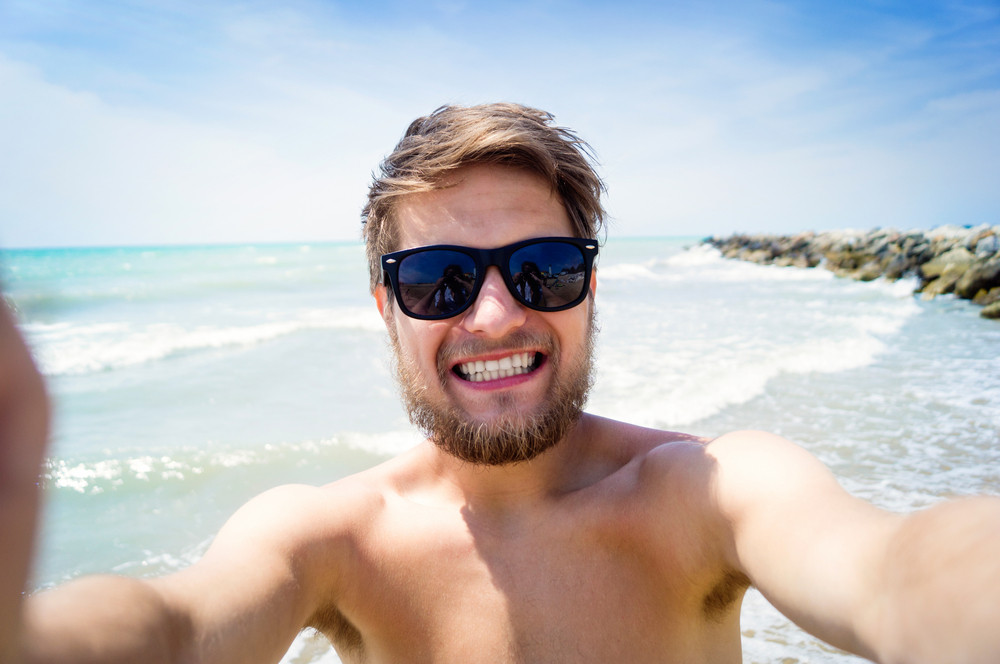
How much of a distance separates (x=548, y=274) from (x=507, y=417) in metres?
0.52

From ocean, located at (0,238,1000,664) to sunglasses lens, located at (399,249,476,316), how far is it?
114 cm

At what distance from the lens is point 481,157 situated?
6.67 ft

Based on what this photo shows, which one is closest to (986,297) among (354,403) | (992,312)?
(992,312)

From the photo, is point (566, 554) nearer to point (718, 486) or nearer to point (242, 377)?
point (718, 486)

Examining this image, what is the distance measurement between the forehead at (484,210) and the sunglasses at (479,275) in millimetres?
54

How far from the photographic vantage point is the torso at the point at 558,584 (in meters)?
1.72

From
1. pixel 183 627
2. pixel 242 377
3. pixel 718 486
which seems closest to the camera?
pixel 183 627

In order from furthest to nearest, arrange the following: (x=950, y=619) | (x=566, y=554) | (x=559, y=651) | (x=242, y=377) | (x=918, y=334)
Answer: (x=918, y=334) → (x=242, y=377) → (x=566, y=554) → (x=559, y=651) → (x=950, y=619)

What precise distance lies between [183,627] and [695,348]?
938 cm

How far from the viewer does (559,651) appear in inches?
67.4

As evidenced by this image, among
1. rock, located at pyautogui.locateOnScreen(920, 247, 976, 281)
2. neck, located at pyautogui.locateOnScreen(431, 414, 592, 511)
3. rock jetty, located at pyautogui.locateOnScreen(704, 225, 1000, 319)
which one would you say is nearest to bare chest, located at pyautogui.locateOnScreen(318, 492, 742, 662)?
neck, located at pyautogui.locateOnScreen(431, 414, 592, 511)

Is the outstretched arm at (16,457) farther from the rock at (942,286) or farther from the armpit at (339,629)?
the rock at (942,286)

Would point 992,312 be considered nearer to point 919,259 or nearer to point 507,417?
point 919,259

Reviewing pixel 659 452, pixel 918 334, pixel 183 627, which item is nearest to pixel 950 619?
pixel 659 452
